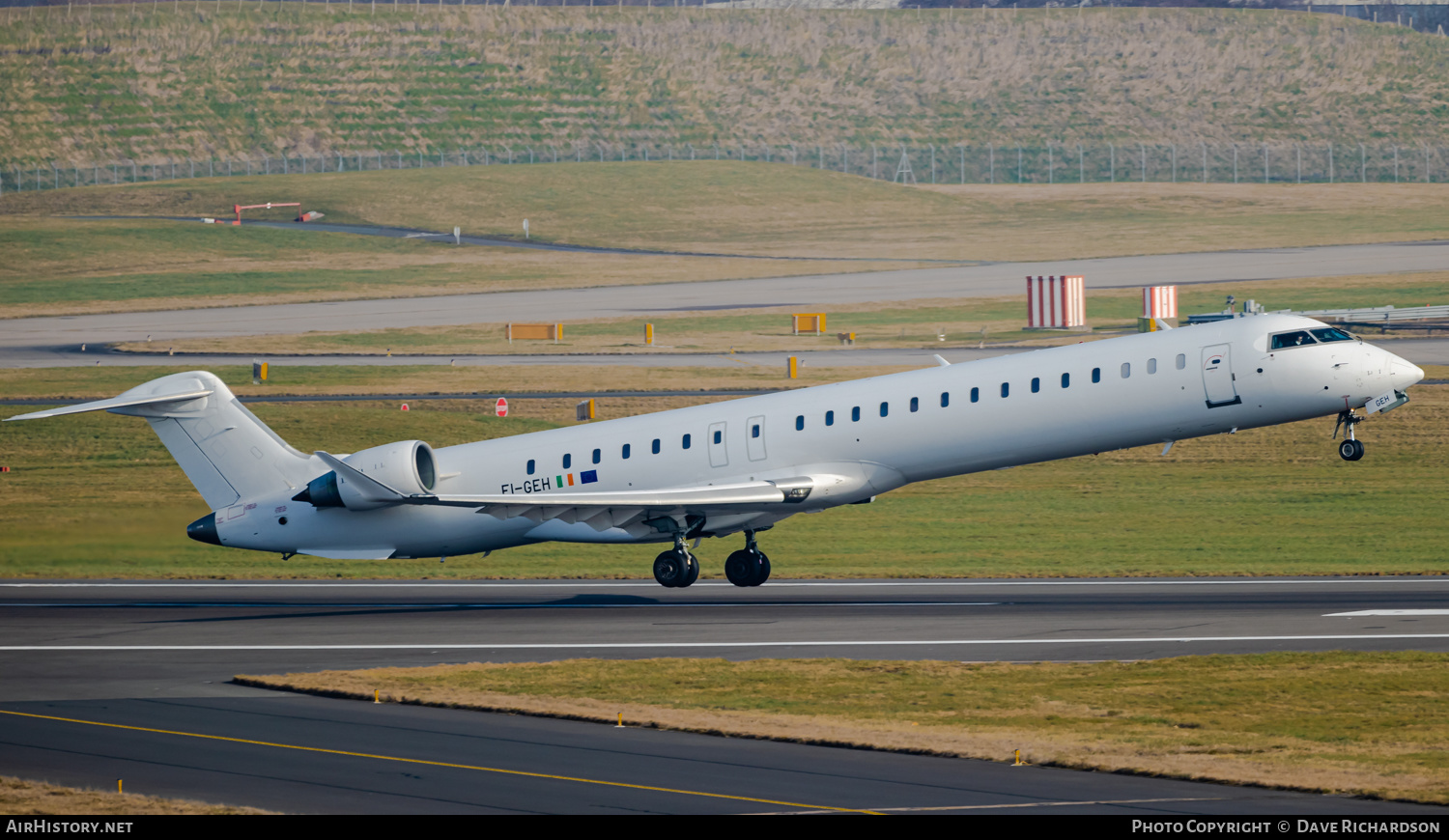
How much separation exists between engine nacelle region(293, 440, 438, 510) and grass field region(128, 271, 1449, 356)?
4467 cm

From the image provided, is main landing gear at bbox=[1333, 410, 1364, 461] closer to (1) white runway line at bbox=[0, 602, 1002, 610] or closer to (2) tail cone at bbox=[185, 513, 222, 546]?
(1) white runway line at bbox=[0, 602, 1002, 610]

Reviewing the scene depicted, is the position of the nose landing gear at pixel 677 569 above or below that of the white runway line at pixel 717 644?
below

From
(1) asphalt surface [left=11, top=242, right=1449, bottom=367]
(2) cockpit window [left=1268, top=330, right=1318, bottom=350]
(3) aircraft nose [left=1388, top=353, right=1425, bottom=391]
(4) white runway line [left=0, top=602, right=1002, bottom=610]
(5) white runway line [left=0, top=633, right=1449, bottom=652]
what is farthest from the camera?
(1) asphalt surface [left=11, top=242, right=1449, bottom=367]

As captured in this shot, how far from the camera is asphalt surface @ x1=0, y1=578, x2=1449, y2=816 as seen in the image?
21859 mm

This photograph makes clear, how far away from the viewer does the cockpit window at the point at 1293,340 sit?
35969 millimetres

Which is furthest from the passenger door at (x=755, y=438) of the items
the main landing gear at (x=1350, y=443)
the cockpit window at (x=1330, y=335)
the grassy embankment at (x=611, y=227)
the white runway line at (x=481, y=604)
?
the grassy embankment at (x=611, y=227)

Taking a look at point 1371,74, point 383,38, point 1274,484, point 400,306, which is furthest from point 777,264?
point 1371,74

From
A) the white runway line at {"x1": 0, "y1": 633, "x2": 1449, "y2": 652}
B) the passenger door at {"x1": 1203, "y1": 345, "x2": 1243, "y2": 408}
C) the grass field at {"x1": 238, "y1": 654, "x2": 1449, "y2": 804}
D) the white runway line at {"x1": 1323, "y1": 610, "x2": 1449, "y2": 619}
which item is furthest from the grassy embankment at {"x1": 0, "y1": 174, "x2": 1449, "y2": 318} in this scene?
the grass field at {"x1": 238, "y1": 654, "x2": 1449, "y2": 804}

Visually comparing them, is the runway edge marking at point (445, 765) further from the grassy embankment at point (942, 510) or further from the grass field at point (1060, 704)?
the grassy embankment at point (942, 510)

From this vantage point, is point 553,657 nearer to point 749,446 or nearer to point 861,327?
point 749,446

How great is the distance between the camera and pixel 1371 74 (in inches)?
7731

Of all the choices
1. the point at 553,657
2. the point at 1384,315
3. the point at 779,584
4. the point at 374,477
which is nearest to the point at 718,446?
the point at 779,584

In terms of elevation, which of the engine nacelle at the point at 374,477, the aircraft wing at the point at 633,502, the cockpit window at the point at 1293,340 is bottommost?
the aircraft wing at the point at 633,502

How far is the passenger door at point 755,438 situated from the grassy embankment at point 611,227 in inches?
2954
